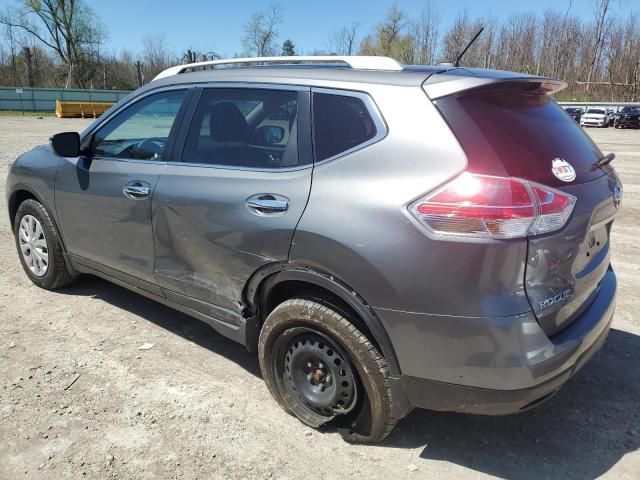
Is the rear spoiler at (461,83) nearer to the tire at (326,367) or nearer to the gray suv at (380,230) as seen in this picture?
the gray suv at (380,230)

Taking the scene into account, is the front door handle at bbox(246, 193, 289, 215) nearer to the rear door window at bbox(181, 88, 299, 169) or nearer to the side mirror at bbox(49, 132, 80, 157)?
the rear door window at bbox(181, 88, 299, 169)

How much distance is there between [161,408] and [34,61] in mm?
63595

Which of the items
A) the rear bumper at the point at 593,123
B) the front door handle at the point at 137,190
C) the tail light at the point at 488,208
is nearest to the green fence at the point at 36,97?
the rear bumper at the point at 593,123

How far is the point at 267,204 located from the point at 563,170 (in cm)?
140

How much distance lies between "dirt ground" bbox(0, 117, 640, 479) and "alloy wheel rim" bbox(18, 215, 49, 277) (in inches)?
28.5

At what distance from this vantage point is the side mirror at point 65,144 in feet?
12.5

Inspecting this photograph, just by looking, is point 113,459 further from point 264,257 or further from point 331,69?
point 331,69

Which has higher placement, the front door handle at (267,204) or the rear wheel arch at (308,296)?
the front door handle at (267,204)

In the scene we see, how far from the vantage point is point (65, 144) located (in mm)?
3820

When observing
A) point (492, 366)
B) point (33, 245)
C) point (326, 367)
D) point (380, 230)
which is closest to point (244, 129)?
point (380, 230)

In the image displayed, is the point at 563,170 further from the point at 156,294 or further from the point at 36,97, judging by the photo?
the point at 36,97

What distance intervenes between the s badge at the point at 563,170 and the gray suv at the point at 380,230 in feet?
0.04

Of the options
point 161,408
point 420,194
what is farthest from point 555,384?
point 161,408

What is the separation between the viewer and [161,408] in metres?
2.97
